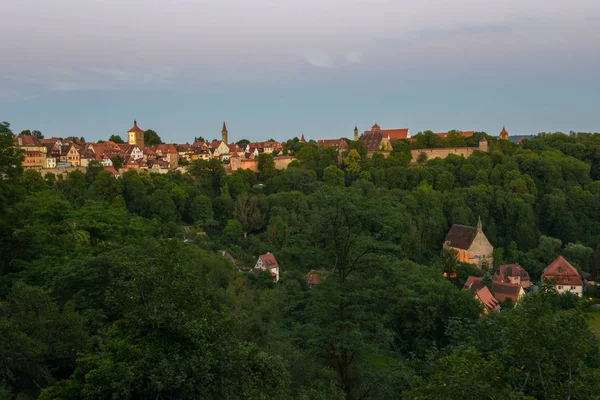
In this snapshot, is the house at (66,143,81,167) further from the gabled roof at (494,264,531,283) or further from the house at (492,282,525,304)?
the house at (492,282,525,304)

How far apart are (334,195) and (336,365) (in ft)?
10.9

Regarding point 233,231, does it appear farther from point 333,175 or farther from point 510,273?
point 510,273

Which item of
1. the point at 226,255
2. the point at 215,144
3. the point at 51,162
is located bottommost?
the point at 226,255

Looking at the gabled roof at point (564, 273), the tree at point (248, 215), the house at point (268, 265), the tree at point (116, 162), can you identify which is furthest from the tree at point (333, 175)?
the gabled roof at point (564, 273)

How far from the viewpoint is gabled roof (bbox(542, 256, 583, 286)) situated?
122 ft

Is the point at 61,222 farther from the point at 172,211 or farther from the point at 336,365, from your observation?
the point at 172,211

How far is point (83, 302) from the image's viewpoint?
41.3ft

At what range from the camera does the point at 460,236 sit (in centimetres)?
4456

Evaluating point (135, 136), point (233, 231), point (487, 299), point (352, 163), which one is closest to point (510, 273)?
point (487, 299)

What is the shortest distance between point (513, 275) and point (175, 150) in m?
39.7

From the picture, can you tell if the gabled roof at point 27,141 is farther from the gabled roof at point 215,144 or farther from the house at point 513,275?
the house at point 513,275

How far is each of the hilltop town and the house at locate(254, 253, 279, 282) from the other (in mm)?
19341

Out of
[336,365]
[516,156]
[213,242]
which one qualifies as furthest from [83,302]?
[516,156]

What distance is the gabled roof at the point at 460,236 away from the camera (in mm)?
43250
